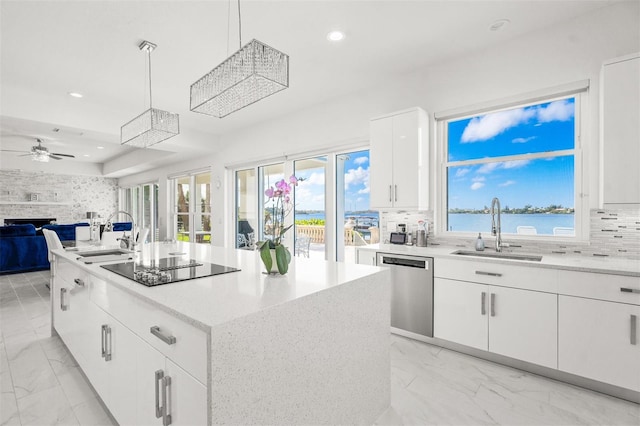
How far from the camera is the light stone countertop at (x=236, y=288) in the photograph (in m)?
1.18

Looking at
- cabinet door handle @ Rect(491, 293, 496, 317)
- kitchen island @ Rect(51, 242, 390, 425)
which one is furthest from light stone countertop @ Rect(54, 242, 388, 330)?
cabinet door handle @ Rect(491, 293, 496, 317)

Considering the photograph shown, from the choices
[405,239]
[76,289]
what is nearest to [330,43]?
[405,239]

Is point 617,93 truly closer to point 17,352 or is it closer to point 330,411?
point 330,411

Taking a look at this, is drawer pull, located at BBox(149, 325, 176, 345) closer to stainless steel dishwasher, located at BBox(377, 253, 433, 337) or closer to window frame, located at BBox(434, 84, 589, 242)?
stainless steel dishwasher, located at BBox(377, 253, 433, 337)

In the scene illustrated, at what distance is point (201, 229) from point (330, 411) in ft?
21.5

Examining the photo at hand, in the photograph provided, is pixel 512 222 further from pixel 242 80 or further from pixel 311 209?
pixel 242 80

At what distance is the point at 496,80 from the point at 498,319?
221cm

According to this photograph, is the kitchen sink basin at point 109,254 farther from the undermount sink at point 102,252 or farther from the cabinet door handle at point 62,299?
the cabinet door handle at point 62,299

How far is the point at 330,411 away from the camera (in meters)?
1.51

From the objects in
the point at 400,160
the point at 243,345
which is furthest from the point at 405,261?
the point at 243,345

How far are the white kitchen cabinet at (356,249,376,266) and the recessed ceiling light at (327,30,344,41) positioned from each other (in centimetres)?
209

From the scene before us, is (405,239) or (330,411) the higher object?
(405,239)

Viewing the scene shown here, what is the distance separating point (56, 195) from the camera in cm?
970

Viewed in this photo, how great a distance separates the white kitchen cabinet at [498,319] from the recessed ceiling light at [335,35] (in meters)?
2.38
